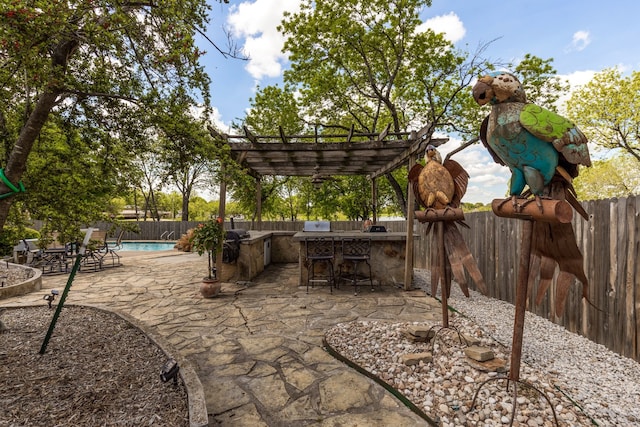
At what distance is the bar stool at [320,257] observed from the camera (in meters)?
5.91

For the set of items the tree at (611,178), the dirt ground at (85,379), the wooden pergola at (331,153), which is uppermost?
the tree at (611,178)

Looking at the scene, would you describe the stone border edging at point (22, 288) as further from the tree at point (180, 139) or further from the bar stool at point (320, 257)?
the bar stool at point (320, 257)

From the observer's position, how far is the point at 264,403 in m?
2.27

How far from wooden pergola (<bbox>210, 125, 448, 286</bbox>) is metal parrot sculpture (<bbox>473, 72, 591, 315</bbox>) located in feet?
10.5

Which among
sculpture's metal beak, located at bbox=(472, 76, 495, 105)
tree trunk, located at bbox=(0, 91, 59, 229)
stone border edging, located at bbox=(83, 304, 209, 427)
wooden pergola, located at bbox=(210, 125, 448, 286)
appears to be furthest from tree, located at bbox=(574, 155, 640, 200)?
tree trunk, located at bbox=(0, 91, 59, 229)

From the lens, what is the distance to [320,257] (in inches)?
229

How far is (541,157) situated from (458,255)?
4.00ft

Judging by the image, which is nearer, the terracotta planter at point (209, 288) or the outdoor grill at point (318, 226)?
the terracotta planter at point (209, 288)

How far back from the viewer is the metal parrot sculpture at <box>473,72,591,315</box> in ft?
6.03

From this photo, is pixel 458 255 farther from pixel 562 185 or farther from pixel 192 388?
pixel 192 388

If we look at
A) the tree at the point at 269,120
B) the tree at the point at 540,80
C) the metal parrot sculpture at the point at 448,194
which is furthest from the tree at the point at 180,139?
the tree at the point at 540,80

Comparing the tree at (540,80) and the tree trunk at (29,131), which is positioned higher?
the tree at (540,80)

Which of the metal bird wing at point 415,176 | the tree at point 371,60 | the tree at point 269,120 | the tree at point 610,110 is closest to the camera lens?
the metal bird wing at point 415,176

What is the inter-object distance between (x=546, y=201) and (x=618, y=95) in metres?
22.3
